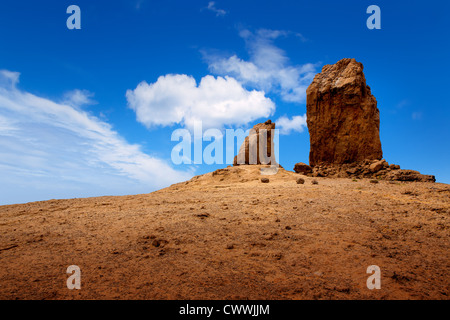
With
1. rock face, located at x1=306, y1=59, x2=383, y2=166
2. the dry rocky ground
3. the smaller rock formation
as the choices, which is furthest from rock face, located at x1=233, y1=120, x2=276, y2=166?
the dry rocky ground

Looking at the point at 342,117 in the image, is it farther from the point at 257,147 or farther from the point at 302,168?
the point at 257,147

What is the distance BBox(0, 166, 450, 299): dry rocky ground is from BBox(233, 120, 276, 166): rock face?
1411 cm

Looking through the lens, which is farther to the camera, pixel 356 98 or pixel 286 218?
pixel 356 98

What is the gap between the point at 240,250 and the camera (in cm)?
470

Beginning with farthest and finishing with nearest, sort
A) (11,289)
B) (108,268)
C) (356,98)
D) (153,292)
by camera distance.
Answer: (356,98) → (108,268) → (11,289) → (153,292)

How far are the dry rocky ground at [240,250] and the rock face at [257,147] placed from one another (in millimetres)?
14109

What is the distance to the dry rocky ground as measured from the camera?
11.5 feet

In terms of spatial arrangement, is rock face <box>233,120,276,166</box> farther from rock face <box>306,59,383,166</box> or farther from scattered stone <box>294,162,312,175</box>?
rock face <box>306,59,383,166</box>

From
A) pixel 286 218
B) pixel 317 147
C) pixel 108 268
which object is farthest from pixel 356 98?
→ pixel 108 268

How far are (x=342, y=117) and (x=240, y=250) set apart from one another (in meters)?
20.1
